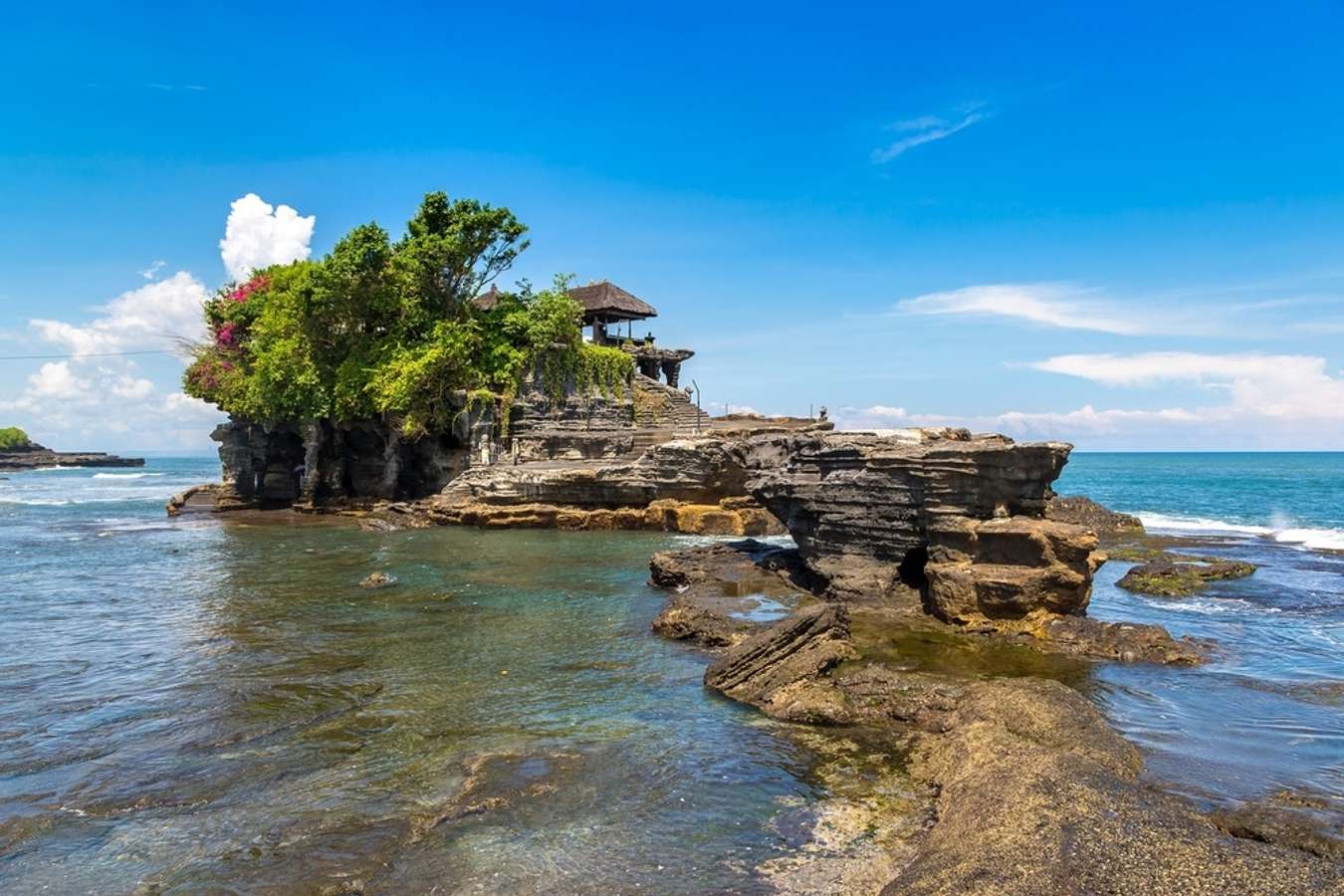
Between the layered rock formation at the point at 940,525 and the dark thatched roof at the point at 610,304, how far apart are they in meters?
27.4

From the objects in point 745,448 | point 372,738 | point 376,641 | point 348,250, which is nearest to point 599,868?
point 372,738

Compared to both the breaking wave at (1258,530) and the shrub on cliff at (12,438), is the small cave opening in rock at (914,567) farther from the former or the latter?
the shrub on cliff at (12,438)

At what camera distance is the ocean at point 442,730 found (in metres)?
6.62

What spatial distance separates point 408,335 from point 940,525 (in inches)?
1117

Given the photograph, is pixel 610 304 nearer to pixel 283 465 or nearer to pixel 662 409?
pixel 662 409

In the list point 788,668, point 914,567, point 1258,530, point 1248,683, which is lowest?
point 1258,530

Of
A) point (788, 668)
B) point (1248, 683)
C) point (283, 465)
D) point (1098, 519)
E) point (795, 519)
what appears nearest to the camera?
point (788, 668)

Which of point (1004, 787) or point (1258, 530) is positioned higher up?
point (1004, 787)

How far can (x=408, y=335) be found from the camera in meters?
36.3

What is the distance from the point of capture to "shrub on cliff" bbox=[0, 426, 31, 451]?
120 m

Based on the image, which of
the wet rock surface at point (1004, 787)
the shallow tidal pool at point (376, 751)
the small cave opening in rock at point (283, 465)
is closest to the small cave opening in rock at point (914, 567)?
the wet rock surface at point (1004, 787)

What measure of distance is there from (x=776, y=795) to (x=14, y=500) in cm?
6018

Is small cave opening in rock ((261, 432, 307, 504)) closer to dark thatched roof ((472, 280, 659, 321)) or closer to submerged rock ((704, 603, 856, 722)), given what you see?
dark thatched roof ((472, 280, 659, 321))

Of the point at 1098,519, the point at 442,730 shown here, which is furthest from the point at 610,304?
the point at 442,730
